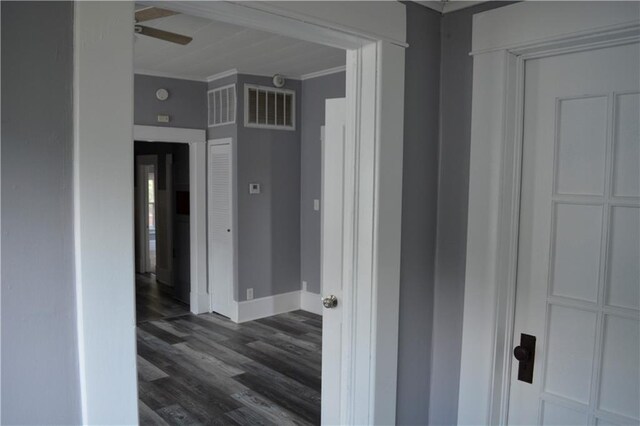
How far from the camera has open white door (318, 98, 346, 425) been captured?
81.6 inches

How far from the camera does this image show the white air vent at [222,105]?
4.86 metres

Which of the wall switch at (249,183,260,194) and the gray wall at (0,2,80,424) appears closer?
the gray wall at (0,2,80,424)

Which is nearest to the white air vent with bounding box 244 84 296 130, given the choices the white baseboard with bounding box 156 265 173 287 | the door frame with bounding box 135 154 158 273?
the white baseboard with bounding box 156 265 173 287

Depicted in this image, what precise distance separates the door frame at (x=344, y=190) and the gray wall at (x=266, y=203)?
3.08 m

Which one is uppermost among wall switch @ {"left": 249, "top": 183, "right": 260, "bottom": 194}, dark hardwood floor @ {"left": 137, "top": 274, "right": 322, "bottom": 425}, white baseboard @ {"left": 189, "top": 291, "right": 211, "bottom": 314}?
wall switch @ {"left": 249, "top": 183, "right": 260, "bottom": 194}

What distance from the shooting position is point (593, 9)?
1.60 metres

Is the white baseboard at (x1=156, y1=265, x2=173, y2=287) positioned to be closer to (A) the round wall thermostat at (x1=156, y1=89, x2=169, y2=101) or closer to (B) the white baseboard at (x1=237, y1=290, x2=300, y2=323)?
(B) the white baseboard at (x1=237, y1=290, x2=300, y2=323)

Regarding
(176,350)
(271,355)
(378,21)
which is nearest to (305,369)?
(271,355)

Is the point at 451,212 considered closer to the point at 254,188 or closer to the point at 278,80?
the point at 254,188

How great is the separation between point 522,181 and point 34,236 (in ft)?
5.52

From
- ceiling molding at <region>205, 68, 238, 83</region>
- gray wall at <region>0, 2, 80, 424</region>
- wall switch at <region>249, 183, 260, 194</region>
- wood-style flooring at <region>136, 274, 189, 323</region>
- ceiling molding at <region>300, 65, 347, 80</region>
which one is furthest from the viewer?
wood-style flooring at <region>136, 274, 189, 323</region>

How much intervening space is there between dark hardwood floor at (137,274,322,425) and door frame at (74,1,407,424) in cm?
137

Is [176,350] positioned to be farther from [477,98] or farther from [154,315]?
[477,98]

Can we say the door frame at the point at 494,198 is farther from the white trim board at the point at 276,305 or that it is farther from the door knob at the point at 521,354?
the white trim board at the point at 276,305
